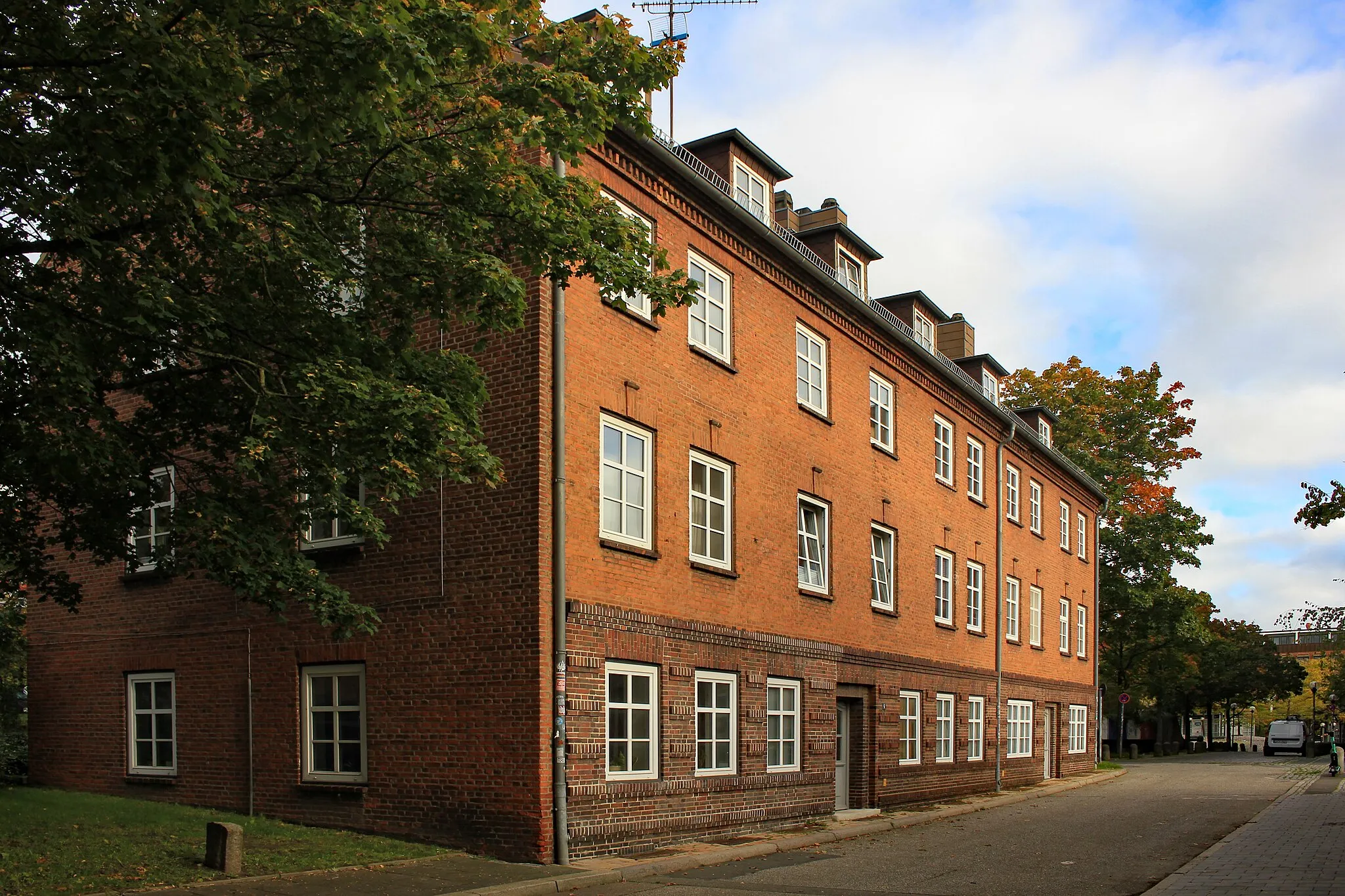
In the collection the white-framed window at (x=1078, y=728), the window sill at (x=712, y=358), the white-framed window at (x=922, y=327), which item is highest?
the white-framed window at (x=922, y=327)

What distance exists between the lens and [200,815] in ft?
50.6

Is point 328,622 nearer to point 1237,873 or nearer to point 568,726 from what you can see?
point 568,726

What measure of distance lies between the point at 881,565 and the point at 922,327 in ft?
23.5

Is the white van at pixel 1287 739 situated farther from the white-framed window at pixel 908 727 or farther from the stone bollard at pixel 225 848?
the stone bollard at pixel 225 848

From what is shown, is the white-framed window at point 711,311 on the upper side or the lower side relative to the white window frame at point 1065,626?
upper

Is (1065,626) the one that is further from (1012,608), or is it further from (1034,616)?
(1012,608)

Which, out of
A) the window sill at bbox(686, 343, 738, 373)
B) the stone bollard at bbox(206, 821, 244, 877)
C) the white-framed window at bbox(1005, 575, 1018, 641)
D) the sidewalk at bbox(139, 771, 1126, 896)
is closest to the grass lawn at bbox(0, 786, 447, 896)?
the stone bollard at bbox(206, 821, 244, 877)

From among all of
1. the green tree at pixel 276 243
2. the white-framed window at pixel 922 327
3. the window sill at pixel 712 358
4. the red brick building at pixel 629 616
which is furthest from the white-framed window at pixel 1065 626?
the green tree at pixel 276 243

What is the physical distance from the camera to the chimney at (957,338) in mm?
34156

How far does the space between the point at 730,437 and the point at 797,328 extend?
135 inches

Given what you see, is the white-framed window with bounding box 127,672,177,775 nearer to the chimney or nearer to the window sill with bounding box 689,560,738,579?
the window sill with bounding box 689,560,738,579

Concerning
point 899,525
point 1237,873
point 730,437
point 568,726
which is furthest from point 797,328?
point 1237,873

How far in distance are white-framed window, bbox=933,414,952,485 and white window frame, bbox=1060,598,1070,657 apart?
37.9ft

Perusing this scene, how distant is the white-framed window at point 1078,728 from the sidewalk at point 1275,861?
1385 cm
